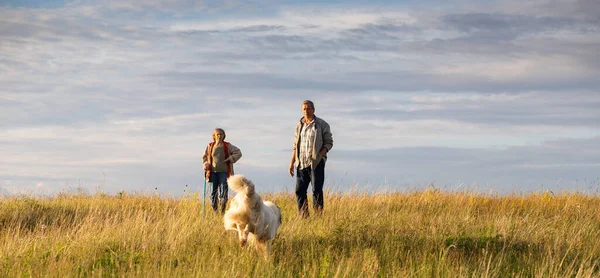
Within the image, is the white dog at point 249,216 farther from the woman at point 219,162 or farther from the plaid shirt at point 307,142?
the woman at point 219,162

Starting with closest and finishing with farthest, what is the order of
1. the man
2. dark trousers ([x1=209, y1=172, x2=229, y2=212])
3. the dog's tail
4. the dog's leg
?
the dog's tail < the dog's leg < the man < dark trousers ([x1=209, y1=172, x2=229, y2=212])

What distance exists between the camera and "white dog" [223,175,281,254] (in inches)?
312

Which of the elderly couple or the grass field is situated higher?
the elderly couple

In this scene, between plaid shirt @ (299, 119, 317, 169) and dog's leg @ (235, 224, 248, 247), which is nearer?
dog's leg @ (235, 224, 248, 247)

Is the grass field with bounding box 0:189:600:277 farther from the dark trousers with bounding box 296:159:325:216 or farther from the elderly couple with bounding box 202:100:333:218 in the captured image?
the elderly couple with bounding box 202:100:333:218

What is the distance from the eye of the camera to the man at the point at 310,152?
1214cm

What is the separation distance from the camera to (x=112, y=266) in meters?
8.69

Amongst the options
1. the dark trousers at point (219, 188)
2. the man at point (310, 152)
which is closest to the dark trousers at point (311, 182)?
the man at point (310, 152)

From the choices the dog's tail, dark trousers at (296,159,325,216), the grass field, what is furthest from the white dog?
dark trousers at (296,159,325,216)

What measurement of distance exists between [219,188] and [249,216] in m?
5.02

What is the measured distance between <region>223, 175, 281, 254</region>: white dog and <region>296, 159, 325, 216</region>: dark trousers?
3620 mm

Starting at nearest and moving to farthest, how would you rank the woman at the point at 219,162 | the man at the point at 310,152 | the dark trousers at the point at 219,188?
1. the man at the point at 310,152
2. the woman at the point at 219,162
3. the dark trousers at the point at 219,188

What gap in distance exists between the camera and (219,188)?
1307 cm

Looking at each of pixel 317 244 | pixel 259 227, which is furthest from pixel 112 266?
pixel 317 244
